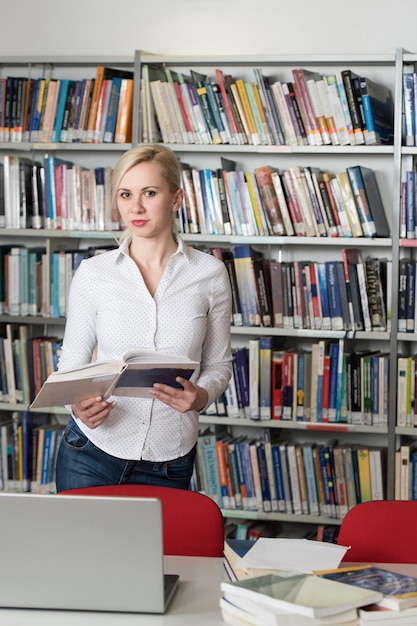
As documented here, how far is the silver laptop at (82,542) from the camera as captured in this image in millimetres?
1445

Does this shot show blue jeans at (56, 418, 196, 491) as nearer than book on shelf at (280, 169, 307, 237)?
Yes

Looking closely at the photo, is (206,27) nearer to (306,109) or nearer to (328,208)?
(306,109)

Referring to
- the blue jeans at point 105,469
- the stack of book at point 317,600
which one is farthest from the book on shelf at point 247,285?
the stack of book at point 317,600

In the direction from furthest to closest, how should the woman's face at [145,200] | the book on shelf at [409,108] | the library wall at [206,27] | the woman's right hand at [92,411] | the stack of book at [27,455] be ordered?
the stack of book at [27,455], the library wall at [206,27], the book on shelf at [409,108], the woman's face at [145,200], the woman's right hand at [92,411]

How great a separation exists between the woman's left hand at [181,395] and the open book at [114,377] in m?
0.01

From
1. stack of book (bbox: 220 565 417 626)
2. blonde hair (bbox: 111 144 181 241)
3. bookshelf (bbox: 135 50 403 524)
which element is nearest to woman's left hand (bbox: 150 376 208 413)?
blonde hair (bbox: 111 144 181 241)

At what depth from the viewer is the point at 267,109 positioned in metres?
3.75

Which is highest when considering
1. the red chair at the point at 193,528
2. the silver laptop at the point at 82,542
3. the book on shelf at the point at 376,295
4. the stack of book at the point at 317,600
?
the book on shelf at the point at 376,295

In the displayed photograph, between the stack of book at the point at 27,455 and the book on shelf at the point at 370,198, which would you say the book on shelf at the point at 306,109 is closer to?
the book on shelf at the point at 370,198

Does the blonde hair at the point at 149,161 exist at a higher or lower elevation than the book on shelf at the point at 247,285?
higher

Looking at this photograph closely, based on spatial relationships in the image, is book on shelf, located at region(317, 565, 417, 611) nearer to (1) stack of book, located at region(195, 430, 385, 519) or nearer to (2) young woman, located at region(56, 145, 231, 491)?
(2) young woman, located at region(56, 145, 231, 491)

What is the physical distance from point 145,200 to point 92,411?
56cm

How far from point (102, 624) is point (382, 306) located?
2408mm

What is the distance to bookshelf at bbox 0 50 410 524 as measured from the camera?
12.0 ft
